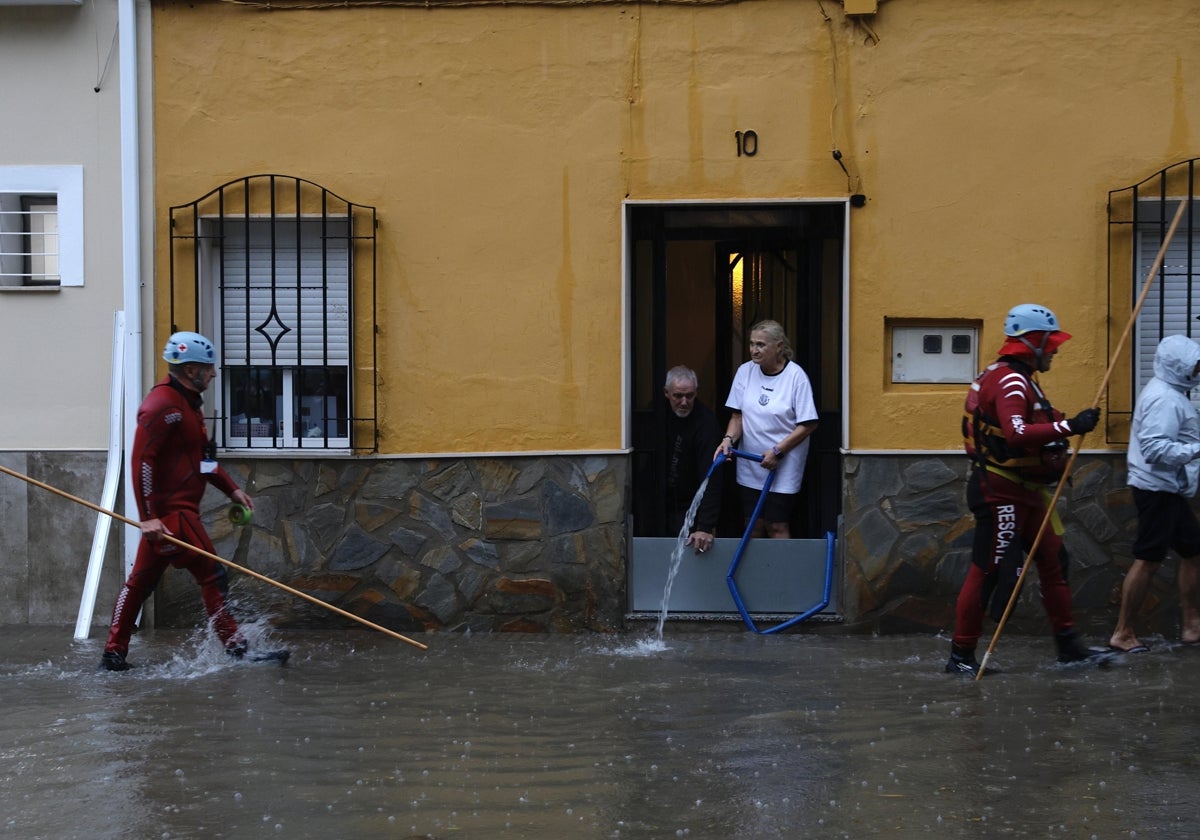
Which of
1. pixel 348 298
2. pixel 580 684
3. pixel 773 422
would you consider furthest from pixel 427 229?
pixel 580 684

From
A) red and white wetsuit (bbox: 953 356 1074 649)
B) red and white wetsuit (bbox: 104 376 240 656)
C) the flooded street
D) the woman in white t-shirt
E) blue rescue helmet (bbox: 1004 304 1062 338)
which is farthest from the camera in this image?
the woman in white t-shirt

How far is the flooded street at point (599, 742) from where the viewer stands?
5277mm

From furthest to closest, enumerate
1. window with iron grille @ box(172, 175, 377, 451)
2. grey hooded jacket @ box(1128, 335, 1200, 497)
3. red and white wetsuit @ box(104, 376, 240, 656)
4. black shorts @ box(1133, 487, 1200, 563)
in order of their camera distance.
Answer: window with iron grille @ box(172, 175, 377, 451) < black shorts @ box(1133, 487, 1200, 563) < grey hooded jacket @ box(1128, 335, 1200, 497) < red and white wetsuit @ box(104, 376, 240, 656)

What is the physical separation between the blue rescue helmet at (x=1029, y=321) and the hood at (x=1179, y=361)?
0.97 metres

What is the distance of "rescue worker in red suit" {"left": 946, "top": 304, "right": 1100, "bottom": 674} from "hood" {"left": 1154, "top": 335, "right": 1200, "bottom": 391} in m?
0.93

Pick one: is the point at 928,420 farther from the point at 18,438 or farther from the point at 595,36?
the point at 18,438

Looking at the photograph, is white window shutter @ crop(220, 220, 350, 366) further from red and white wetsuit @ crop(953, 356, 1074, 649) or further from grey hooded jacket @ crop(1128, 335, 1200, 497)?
grey hooded jacket @ crop(1128, 335, 1200, 497)

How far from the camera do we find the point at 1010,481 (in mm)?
7555

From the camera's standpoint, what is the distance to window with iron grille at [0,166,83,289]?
9234 mm

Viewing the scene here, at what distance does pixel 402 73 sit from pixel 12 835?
5369mm

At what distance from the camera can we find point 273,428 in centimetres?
941

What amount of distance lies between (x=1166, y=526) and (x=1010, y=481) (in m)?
1.27

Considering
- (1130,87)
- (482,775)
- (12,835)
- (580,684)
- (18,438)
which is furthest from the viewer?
(18,438)

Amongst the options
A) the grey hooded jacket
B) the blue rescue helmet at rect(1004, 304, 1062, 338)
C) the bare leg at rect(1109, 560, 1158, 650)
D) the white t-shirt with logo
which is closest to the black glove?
the blue rescue helmet at rect(1004, 304, 1062, 338)
